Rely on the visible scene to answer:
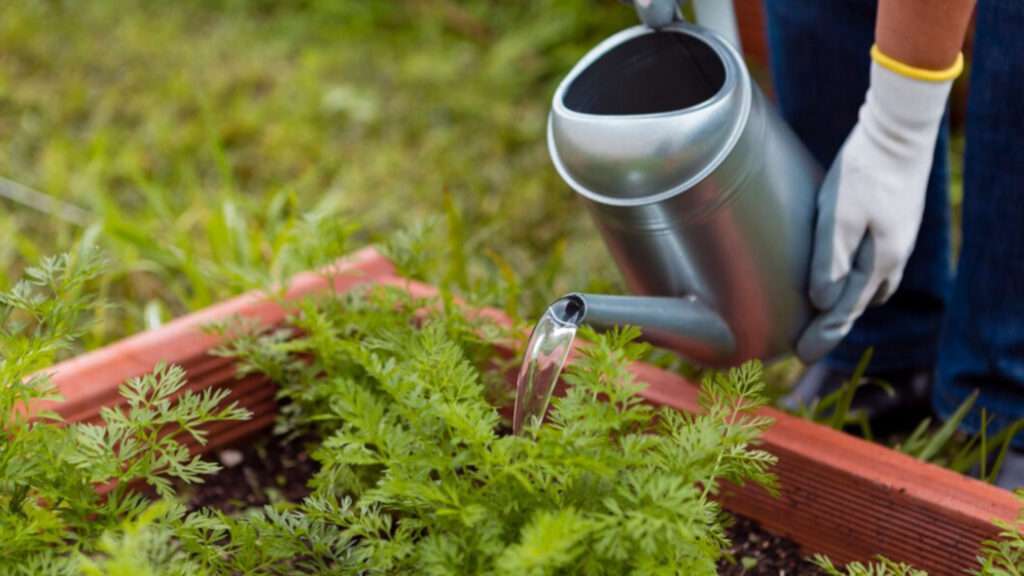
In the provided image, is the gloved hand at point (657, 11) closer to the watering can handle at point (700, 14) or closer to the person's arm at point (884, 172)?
the watering can handle at point (700, 14)

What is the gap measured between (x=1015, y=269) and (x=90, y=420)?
1114 mm

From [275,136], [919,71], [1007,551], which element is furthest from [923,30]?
[275,136]

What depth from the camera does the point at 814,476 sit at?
124 centimetres

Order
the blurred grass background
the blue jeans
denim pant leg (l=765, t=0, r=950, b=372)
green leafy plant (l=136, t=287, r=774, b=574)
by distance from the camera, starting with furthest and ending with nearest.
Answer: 1. the blurred grass background
2. denim pant leg (l=765, t=0, r=950, b=372)
3. the blue jeans
4. green leafy plant (l=136, t=287, r=774, b=574)

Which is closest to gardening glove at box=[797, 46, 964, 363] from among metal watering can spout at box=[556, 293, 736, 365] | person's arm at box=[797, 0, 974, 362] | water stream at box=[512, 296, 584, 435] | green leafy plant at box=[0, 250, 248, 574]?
person's arm at box=[797, 0, 974, 362]

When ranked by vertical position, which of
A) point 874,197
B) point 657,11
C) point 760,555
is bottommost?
point 760,555

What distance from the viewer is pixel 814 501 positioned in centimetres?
126

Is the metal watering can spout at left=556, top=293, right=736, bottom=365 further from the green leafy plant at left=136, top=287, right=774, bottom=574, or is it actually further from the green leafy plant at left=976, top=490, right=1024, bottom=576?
the green leafy plant at left=976, top=490, right=1024, bottom=576

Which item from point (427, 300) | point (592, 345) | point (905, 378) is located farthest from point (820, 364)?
point (592, 345)

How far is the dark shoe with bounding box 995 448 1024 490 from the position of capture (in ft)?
4.55

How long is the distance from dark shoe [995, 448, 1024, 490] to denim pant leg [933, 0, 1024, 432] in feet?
0.06

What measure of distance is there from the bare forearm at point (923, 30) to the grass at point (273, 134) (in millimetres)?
610

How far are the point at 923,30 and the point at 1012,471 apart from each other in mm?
570

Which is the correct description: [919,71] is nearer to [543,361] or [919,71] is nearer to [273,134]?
[543,361]
